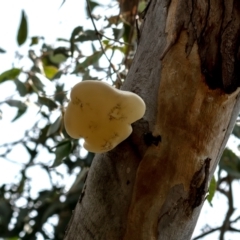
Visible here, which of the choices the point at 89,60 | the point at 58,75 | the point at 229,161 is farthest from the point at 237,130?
the point at 58,75

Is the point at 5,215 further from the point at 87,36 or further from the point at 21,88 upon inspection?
the point at 87,36

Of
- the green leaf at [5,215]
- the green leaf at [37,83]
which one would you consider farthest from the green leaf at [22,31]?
the green leaf at [5,215]

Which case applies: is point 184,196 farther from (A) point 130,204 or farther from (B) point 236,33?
(B) point 236,33

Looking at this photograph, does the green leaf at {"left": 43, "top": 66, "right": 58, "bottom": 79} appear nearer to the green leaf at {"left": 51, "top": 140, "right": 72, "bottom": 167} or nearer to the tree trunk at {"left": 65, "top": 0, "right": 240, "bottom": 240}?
the green leaf at {"left": 51, "top": 140, "right": 72, "bottom": 167}

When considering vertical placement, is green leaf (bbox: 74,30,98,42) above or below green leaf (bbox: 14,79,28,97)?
above

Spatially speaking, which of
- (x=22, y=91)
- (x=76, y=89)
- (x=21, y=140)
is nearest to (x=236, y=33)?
(x=76, y=89)

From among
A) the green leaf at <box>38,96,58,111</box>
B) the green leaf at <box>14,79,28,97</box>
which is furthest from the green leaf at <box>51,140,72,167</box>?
the green leaf at <box>14,79,28,97</box>

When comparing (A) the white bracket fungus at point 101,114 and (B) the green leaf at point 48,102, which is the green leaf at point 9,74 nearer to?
(B) the green leaf at point 48,102
